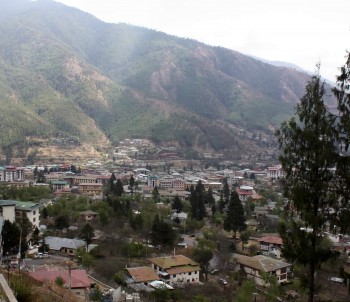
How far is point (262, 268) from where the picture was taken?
79.5 ft

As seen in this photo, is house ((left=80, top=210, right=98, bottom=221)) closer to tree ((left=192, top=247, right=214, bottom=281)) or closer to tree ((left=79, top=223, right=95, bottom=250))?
tree ((left=79, top=223, right=95, bottom=250))

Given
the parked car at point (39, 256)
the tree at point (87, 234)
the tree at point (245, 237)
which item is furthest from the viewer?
the tree at point (245, 237)

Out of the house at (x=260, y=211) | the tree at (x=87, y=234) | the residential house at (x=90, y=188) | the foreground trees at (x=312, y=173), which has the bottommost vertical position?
the residential house at (x=90, y=188)

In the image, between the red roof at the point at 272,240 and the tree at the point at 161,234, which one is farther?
the red roof at the point at 272,240

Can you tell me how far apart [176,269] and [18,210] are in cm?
1251

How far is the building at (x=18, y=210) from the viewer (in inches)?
1078

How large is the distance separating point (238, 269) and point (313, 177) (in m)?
18.2

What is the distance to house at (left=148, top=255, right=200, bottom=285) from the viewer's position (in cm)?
2300

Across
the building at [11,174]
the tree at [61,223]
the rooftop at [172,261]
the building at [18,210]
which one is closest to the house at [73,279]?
the rooftop at [172,261]

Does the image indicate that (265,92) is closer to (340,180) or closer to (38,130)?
(38,130)

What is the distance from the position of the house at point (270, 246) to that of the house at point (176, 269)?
764 centimetres

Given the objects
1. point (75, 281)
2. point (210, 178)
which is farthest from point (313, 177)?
point (210, 178)

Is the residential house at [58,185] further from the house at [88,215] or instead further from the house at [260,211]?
the house at [260,211]

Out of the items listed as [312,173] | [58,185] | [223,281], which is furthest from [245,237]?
[58,185]
